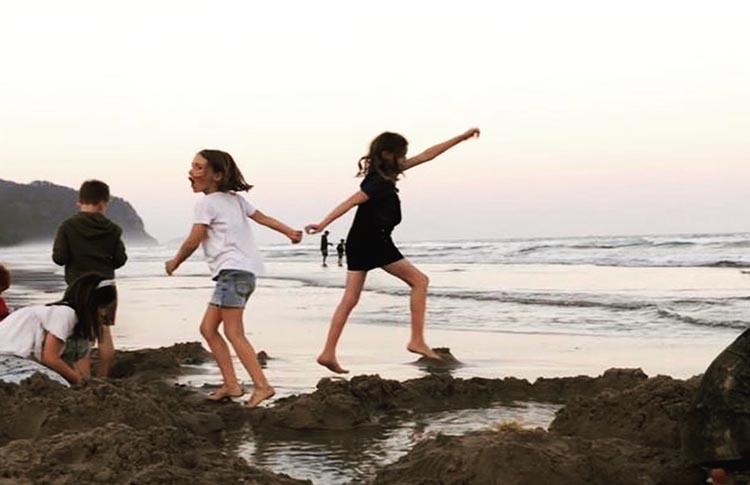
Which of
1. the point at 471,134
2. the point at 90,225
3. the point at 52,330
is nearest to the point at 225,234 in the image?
the point at 52,330

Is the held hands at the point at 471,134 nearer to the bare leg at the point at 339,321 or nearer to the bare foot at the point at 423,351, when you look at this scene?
the bare leg at the point at 339,321

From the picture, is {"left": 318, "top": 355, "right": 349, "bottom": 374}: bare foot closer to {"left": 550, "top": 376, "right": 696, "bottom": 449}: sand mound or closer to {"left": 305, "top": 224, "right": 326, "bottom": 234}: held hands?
{"left": 305, "top": 224, "right": 326, "bottom": 234}: held hands

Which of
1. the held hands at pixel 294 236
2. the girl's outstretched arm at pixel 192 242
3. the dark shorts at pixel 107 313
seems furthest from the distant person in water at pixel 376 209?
the dark shorts at pixel 107 313

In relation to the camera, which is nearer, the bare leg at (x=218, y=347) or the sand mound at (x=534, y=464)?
the sand mound at (x=534, y=464)

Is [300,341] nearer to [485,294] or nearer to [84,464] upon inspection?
[84,464]

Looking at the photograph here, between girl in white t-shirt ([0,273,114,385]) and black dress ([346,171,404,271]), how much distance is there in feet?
6.37

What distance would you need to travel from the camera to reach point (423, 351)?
7.28 metres

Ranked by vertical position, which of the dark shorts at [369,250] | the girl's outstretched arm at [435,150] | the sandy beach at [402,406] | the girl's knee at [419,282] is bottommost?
the sandy beach at [402,406]

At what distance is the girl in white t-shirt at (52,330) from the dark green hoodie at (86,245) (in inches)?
19.1

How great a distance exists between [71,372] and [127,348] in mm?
2863

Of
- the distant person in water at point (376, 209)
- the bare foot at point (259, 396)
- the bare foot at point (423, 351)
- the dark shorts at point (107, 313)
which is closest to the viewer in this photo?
the bare foot at point (259, 396)

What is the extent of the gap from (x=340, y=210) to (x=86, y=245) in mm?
1836

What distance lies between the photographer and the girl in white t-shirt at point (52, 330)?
5.74 meters

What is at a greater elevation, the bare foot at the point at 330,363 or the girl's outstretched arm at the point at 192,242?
the girl's outstretched arm at the point at 192,242
